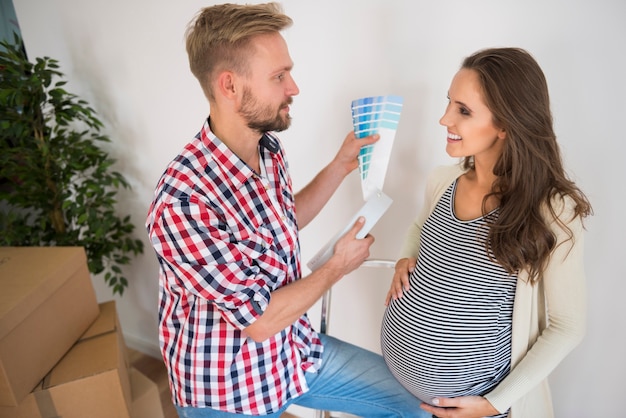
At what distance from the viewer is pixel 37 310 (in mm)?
1485

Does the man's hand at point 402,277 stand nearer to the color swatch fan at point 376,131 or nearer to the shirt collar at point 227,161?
the color swatch fan at point 376,131

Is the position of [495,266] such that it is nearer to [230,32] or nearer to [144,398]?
[230,32]

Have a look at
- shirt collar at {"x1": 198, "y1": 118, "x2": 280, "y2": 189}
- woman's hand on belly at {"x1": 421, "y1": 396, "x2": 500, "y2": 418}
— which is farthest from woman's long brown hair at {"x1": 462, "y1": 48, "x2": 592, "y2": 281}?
shirt collar at {"x1": 198, "y1": 118, "x2": 280, "y2": 189}

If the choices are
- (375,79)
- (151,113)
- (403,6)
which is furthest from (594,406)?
(151,113)

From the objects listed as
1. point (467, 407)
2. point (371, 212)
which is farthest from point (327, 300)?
point (467, 407)

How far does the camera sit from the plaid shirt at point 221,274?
1028 mm

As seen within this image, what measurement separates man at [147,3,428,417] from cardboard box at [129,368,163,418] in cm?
84

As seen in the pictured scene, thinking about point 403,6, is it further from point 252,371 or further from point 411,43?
point 252,371

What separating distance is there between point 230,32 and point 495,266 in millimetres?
847

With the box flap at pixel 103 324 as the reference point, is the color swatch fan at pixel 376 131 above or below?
above

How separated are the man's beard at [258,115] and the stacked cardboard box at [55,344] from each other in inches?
36.5

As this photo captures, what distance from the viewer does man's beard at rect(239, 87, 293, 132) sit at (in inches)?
44.8

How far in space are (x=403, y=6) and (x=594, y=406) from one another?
1.32 metres

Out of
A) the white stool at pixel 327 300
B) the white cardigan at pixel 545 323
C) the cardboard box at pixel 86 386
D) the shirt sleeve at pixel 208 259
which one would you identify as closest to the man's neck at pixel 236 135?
the shirt sleeve at pixel 208 259
